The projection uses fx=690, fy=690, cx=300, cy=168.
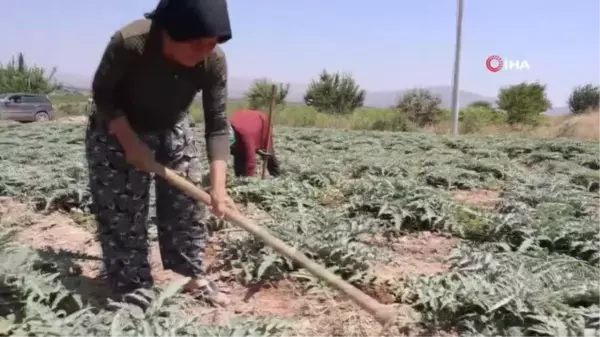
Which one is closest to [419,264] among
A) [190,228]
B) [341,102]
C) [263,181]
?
[190,228]

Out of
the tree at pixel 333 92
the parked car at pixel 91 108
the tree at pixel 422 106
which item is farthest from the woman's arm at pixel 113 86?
the tree at pixel 333 92

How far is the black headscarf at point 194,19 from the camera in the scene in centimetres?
232

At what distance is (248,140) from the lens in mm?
6094

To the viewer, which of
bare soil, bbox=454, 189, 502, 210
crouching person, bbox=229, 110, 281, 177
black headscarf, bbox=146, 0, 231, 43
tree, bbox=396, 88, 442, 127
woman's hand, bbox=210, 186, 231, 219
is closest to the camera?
black headscarf, bbox=146, 0, 231, 43

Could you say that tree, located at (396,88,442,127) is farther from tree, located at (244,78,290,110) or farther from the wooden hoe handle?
the wooden hoe handle

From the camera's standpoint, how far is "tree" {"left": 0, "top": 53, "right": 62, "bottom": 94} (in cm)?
4381

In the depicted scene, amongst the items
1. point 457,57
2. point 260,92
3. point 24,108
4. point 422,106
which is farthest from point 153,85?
point 260,92

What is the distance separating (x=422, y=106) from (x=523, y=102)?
7948 mm

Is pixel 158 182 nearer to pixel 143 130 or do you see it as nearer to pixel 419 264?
pixel 143 130

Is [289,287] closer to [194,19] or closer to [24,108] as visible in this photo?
[194,19]

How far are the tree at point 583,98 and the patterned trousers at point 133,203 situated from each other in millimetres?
43303

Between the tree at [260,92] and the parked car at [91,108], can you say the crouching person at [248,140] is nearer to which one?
the parked car at [91,108]

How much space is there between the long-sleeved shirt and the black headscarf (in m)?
0.18

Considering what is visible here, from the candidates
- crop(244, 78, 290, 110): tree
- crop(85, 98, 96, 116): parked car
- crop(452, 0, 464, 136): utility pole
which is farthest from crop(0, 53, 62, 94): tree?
crop(85, 98, 96, 116): parked car
